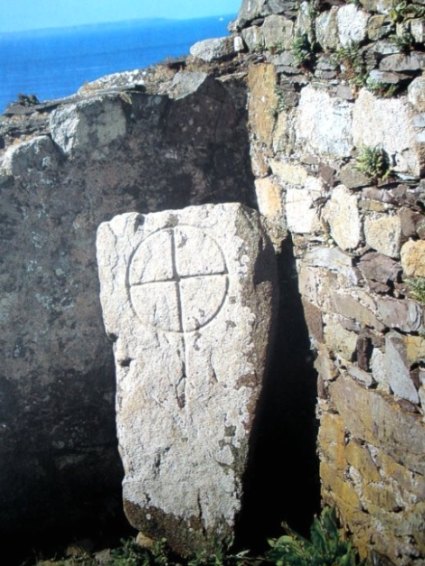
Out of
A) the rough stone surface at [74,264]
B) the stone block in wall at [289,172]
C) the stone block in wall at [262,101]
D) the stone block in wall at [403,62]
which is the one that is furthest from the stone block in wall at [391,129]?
the rough stone surface at [74,264]

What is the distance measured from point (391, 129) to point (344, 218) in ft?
1.72

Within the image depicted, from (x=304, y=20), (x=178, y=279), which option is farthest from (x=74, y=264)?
(x=304, y=20)

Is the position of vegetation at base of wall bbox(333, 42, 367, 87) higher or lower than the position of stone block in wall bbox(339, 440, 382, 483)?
higher

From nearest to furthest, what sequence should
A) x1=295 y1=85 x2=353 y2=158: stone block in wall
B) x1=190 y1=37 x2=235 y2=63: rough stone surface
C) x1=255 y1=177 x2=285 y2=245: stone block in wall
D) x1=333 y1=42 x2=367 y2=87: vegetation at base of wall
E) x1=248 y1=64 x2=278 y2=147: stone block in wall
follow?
x1=333 y1=42 x2=367 y2=87: vegetation at base of wall, x1=295 y1=85 x2=353 y2=158: stone block in wall, x1=248 y1=64 x2=278 y2=147: stone block in wall, x1=255 y1=177 x2=285 y2=245: stone block in wall, x1=190 y1=37 x2=235 y2=63: rough stone surface

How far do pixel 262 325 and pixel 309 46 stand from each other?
4.33ft

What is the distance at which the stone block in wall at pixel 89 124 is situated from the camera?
384cm

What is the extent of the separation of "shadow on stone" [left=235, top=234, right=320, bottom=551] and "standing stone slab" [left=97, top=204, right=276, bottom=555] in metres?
0.28

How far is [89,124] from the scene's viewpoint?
386 cm

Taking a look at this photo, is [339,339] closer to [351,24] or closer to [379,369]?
[379,369]

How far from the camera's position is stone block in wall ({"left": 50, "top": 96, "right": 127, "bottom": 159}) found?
384 centimetres

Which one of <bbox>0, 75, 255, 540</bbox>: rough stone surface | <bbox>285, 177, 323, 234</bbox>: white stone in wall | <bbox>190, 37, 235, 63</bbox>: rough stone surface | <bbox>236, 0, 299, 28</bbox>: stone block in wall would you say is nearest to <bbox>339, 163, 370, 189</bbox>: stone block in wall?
<bbox>285, 177, 323, 234</bbox>: white stone in wall

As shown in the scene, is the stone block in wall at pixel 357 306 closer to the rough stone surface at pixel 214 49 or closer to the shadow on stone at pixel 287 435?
the shadow on stone at pixel 287 435

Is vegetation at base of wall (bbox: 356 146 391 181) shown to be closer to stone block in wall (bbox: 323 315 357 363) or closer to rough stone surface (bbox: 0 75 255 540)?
stone block in wall (bbox: 323 315 357 363)

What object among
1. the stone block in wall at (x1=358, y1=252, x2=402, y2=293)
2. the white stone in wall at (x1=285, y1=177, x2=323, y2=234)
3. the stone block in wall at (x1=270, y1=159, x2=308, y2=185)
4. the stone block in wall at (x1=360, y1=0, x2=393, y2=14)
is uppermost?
the stone block in wall at (x1=360, y1=0, x2=393, y2=14)
